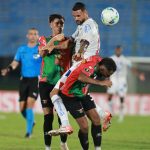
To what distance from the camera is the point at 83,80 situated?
1058 centimetres

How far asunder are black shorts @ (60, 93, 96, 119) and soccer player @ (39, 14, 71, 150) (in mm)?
852

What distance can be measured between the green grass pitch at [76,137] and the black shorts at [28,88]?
91 centimetres

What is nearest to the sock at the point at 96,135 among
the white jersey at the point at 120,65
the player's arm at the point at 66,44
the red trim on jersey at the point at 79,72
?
the red trim on jersey at the point at 79,72

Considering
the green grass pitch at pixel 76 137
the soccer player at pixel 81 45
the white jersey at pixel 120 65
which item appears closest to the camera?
the soccer player at pixel 81 45

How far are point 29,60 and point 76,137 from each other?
2.05 meters

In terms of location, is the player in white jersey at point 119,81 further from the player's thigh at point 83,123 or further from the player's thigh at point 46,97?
the player's thigh at point 83,123

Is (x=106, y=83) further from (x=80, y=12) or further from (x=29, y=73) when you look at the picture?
(x=29, y=73)

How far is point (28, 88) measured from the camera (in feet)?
51.0

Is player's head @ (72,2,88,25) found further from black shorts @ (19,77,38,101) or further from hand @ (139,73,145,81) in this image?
hand @ (139,73,145,81)

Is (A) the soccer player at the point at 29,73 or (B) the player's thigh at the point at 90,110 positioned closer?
(B) the player's thigh at the point at 90,110

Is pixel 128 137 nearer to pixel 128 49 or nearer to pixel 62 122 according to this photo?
pixel 62 122

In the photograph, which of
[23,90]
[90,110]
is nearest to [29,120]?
[23,90]

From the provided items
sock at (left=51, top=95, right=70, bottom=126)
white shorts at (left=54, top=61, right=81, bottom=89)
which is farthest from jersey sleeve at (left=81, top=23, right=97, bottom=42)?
sock at (left=51, top=95, right=70, bottom=126)

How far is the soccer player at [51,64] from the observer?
11.4 meters
